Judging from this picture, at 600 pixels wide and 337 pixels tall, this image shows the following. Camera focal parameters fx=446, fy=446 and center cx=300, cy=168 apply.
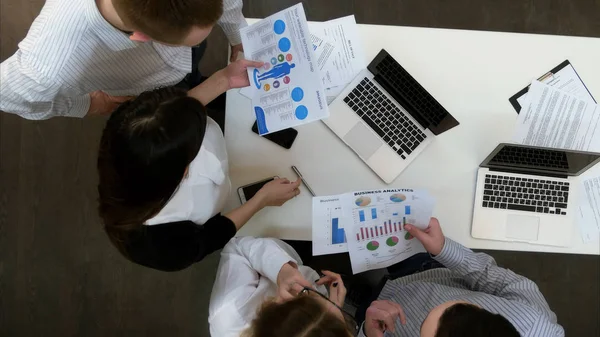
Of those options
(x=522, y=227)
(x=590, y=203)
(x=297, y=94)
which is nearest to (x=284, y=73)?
(x=297, y=94)

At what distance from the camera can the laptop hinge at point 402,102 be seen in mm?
1217

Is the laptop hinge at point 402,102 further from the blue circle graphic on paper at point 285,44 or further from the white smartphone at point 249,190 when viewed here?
the white smartphone at point 249,190

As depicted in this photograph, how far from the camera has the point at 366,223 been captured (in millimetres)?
1188

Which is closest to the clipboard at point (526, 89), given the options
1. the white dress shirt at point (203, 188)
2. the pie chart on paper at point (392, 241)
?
the pie chart on paper at point (392, 241)

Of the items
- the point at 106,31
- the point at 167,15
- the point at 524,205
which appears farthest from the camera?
the point at 524,205

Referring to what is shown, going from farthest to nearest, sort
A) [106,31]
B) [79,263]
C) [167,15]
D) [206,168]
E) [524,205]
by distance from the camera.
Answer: [79,263] → [524,205] → [206,168] → [106,31] → [167,15]

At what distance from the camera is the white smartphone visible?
1227 millimetres

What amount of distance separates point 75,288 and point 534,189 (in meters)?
1.75

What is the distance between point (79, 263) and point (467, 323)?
158 centimetres

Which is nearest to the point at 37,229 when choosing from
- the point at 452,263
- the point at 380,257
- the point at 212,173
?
the point at 212,173

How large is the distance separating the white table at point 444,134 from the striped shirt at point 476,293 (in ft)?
0.27

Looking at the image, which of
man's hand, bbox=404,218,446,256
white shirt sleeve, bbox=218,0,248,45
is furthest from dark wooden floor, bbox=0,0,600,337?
man's hand, bbox=404,218,446,256

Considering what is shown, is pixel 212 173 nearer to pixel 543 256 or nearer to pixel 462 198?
pixel 462 198

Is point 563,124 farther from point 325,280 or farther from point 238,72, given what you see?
point 238,72
